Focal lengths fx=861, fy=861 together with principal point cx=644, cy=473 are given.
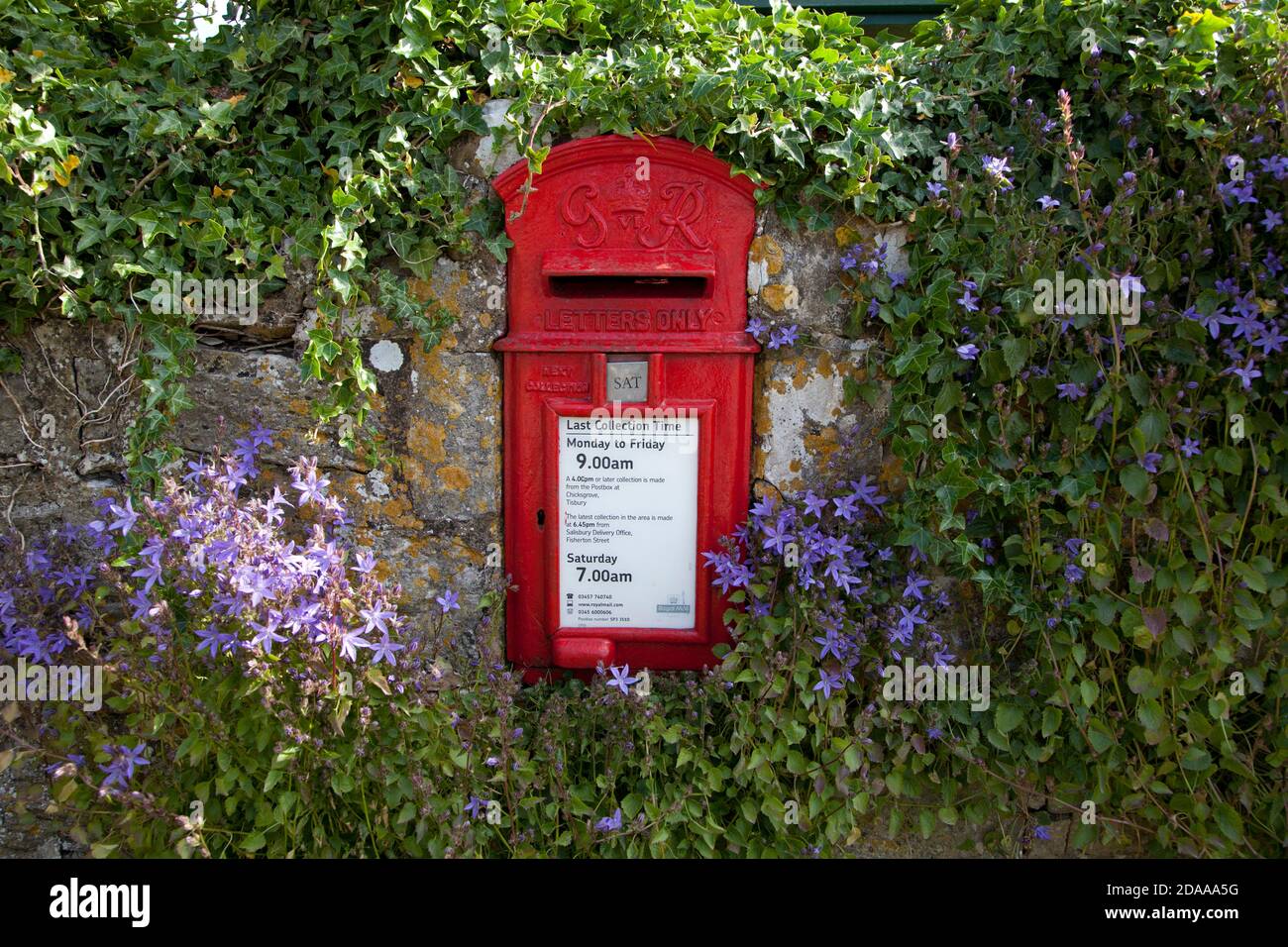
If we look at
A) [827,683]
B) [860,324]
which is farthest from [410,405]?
[827,683]

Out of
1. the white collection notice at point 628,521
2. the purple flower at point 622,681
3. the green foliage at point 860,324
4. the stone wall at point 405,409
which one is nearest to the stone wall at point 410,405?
the stone wall at point 405,409

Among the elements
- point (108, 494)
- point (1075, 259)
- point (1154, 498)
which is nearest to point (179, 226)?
point (108, 494)

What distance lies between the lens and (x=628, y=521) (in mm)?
2717

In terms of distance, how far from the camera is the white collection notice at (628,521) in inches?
105

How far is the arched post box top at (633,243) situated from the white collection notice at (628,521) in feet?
0.91

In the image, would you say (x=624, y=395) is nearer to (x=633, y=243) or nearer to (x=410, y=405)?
(x=633, y=243)

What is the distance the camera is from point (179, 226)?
258 centimetres

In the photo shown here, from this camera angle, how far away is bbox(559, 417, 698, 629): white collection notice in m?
2.67

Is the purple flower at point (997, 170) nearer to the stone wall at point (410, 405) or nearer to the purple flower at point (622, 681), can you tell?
the stone wall at point (410, 405)

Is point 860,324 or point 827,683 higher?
point 860,324

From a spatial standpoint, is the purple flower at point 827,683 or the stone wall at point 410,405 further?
the stone wall at point 410,405

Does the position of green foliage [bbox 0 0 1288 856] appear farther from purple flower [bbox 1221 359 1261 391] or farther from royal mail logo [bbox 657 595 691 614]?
royal mail logo [bbox 657 595 691 614]

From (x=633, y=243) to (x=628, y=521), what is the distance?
0.86 m

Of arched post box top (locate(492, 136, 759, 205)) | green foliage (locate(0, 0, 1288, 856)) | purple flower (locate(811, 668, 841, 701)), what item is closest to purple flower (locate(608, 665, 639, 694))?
green foliage (locate(0, 0, 1288, 856))
